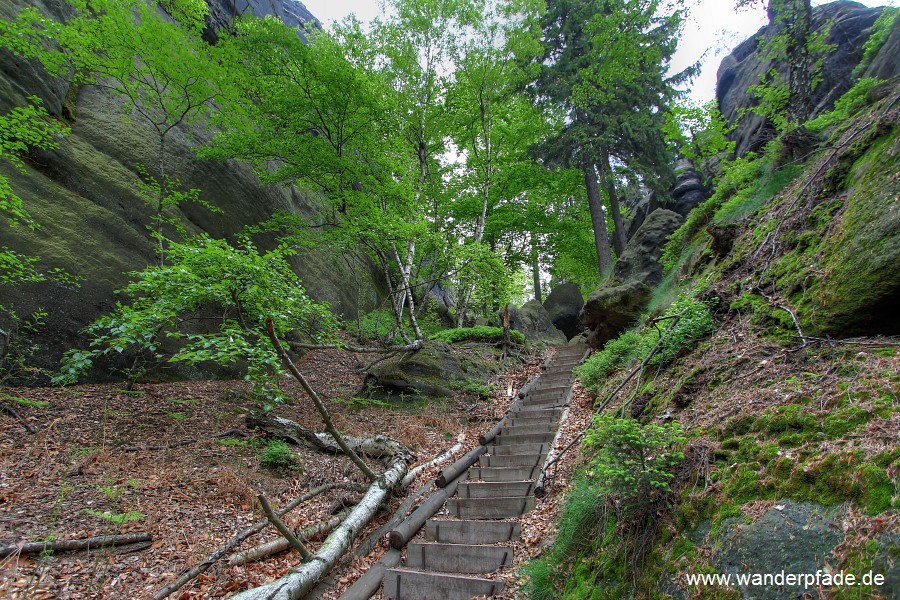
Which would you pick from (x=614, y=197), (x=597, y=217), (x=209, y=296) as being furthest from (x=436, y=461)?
(x=614, y=197)

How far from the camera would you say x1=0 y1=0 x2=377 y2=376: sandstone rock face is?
7477 mm

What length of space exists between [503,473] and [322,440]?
347 cm

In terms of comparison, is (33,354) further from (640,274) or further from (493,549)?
(640,274)

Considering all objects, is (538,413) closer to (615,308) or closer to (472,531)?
(472,531)

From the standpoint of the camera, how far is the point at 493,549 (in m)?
4.45

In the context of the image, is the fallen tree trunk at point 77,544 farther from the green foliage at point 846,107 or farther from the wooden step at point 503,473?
the green foliage at point 846,107

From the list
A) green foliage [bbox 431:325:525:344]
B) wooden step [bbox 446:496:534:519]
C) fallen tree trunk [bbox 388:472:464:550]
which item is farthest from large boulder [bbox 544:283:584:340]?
wooden step [bbox 446:496:534:519]

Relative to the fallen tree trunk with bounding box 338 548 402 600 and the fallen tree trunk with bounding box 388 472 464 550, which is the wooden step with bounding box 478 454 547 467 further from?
the fallen tree trunk with bounding box 338 548 402 600

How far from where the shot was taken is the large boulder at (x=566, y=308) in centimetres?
2141

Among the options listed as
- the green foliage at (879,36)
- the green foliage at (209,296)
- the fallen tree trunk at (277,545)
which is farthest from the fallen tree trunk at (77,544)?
the green foliage at (879,36)

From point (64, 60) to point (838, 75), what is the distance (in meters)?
19.7

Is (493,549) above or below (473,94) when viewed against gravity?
below

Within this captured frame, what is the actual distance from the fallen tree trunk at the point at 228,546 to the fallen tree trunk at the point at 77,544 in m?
0.83

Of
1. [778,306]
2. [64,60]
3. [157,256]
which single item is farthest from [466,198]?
[778,306]
